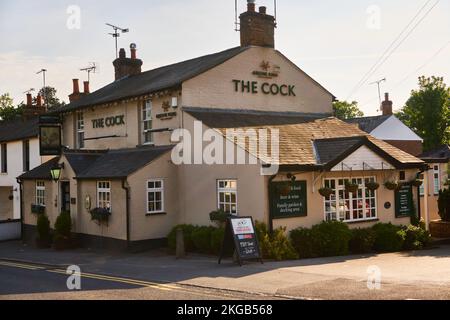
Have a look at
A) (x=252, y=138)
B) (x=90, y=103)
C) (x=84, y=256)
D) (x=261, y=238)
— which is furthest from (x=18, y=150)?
(x=261, y=238)

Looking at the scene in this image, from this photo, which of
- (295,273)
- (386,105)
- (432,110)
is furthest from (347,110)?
(295,273)

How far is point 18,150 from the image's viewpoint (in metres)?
33.2

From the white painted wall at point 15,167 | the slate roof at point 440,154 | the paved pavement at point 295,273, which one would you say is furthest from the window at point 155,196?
the slate roof at point 440,154

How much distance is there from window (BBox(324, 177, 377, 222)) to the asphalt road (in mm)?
8403

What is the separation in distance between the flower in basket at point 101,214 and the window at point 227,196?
177 inches

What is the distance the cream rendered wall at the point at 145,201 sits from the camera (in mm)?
19188

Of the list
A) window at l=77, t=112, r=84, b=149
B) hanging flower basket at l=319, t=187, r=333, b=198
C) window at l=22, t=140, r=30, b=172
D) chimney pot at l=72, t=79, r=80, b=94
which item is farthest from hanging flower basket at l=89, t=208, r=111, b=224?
chimney pot at l=72, t=79, r=80, b=94

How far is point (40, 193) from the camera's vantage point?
24.8 metres

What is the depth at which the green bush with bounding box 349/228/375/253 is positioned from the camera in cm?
1831

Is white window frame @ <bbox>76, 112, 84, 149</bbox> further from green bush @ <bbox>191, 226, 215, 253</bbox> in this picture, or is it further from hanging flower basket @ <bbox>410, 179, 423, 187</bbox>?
hanging flower basket @ <bbox>410, 179, 423, 187</bbox>

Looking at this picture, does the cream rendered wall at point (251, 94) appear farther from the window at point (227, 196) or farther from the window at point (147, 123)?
the window at point (227, 196)

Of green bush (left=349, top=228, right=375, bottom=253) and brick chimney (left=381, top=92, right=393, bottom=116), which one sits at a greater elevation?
brick chimney (left=381, top=92, right=393, bottom=116)

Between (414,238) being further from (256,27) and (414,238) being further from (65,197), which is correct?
(65,197)
